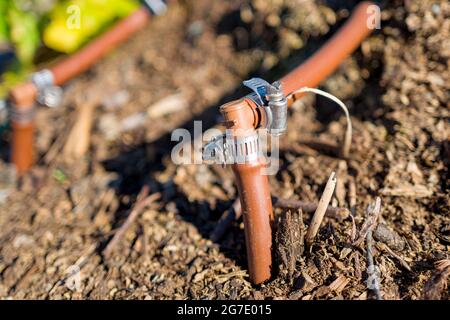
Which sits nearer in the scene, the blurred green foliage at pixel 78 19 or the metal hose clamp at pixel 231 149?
the metal hose clamp at pixel 231 149

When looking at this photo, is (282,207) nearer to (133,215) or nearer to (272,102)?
(272,102)

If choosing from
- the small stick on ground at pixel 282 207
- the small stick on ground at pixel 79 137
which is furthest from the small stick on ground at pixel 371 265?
the small stick on ground at pixel 79 137

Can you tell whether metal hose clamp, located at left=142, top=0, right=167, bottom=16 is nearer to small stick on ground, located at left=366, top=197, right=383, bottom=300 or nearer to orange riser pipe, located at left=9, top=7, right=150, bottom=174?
orange riser pipe, located at left=9, top=7, right=150, bottom=174

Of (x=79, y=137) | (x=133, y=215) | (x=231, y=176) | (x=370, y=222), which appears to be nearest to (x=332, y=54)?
(x=231, y=176)

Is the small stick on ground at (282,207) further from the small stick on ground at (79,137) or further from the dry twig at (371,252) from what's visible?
the small stick on ground at (79,137)

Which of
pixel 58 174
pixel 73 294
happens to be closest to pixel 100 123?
pixel 58 174

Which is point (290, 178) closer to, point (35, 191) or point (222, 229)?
point (222, 229)
